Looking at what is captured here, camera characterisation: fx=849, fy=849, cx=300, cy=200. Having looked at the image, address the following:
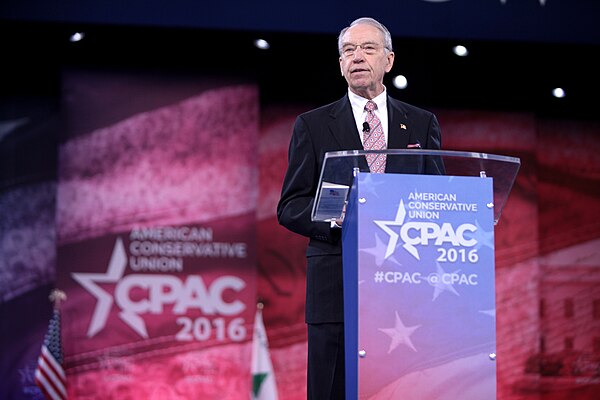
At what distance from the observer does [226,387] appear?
5.34 meters

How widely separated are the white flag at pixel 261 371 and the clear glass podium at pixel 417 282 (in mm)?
3384

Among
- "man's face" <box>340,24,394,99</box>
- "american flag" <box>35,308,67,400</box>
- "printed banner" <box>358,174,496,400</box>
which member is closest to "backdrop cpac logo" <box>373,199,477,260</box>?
"printed banner" <box>358,174,496,400</box>

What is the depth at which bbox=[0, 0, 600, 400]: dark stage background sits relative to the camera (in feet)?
16.0

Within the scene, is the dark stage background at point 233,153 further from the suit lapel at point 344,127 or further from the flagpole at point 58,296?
the suit lapel at point 344,127

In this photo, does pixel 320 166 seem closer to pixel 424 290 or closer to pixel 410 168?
pixel 410 168

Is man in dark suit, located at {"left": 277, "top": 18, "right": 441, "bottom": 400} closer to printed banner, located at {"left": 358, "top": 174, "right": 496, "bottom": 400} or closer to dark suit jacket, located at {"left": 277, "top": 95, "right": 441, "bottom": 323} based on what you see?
dark suit jacket, located at {"left": 277, "top": 95, "right": 441, "bottom": 323}

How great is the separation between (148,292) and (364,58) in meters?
3.30

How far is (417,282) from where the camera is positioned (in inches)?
77.4

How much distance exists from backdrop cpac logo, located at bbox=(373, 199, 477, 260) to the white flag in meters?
3.50

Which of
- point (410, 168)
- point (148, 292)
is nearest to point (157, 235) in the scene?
point (148, 292)

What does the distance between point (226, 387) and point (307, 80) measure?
2130 millimetres

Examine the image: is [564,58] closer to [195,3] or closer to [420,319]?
[195,3]

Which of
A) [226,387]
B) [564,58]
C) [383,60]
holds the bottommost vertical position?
[226,387]

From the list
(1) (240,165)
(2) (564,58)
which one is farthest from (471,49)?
(1) (240,165)
